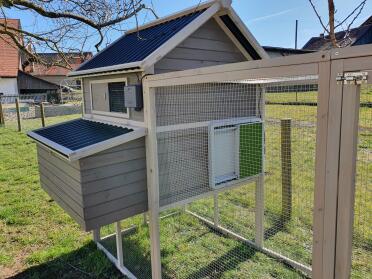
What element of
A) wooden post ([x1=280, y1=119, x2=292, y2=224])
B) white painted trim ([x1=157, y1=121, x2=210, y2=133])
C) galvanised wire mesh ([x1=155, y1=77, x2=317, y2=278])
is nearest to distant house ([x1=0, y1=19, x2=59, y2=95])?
galvanised wire mesh ([x1=155, y1=77, x2=317, y2=278])

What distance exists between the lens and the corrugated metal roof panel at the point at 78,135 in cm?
236

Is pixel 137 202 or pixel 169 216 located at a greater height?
pixel 137 202

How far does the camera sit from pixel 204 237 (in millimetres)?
4035

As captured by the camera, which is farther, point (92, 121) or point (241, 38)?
point (92, 121)

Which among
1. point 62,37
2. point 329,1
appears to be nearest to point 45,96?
point 62,37

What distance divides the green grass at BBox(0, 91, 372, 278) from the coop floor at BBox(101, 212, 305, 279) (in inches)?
0.4

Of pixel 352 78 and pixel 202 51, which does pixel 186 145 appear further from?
pixel 352 78

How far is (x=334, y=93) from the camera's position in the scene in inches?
48.2

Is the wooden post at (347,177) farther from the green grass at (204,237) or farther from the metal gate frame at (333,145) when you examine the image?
the green grass at (204,237)

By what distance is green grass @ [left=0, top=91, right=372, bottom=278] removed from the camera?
326 cm

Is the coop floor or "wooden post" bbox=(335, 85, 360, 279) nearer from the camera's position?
"wooden post" bbox=(335, 85, 360, 279)

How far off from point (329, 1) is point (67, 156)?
6.32 ft

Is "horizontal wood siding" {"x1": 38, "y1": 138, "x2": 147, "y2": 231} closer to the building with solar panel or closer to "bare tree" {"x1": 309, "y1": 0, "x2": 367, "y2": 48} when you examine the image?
the building with solar panel

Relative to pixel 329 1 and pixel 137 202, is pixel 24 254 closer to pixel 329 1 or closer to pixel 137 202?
pixel 137 202
